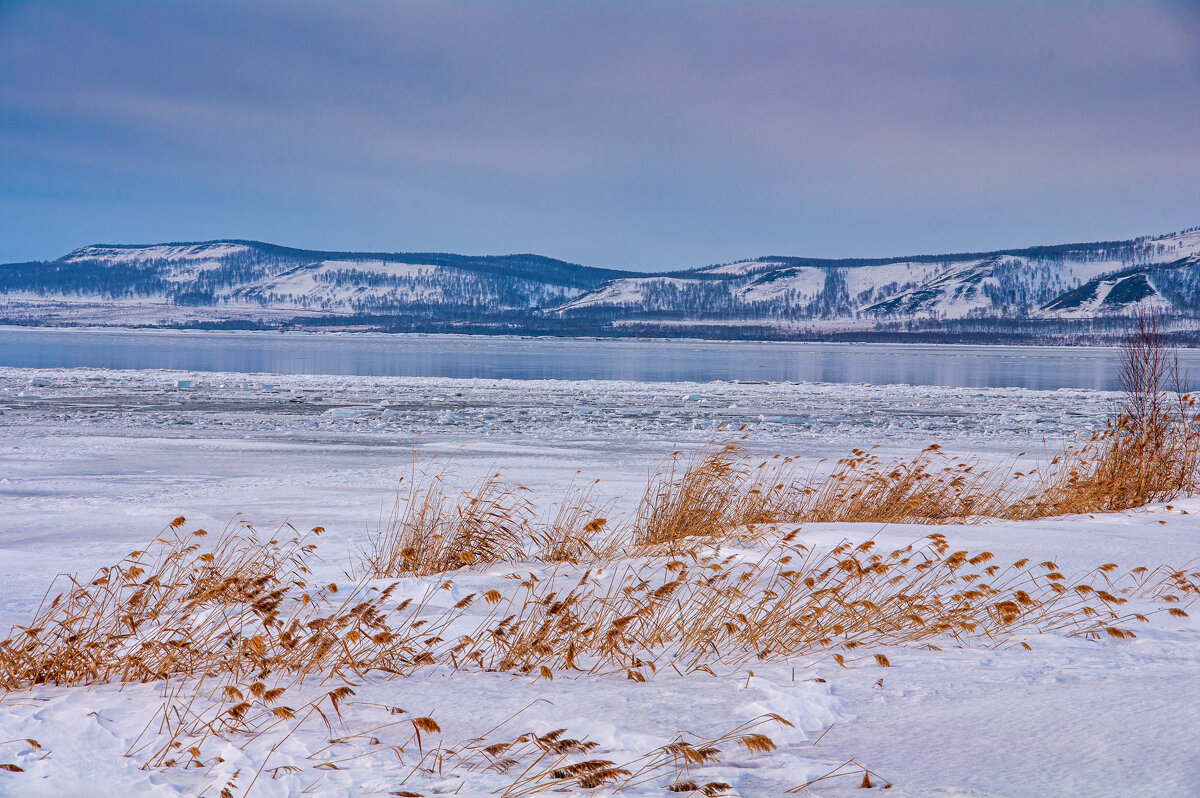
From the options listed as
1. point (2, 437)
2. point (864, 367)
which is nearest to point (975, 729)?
point (2, 437)

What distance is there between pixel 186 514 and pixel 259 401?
1537 centimetres

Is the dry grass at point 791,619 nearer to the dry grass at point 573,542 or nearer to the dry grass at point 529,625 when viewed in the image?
the dry grass at point 529,625

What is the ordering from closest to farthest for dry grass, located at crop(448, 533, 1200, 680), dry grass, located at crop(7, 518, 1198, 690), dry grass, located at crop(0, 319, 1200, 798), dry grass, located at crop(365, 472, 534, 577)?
dry grass, located at crop(0, 319, 1200, 798), dry grass, located at crop(7, 518, 1198, 690), dry grass, located at crop(448, 533, 1200, 680), dry grass, located at crop(365, 472, 534, 577)

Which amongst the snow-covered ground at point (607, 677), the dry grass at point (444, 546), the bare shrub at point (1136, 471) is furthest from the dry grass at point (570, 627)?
the bare shrub at point (1136, 471)

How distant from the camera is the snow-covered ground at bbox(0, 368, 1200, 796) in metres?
2.37

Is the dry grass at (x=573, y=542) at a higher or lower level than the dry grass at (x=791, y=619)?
lower

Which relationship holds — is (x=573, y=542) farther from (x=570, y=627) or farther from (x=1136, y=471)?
(x=1136, y=471)

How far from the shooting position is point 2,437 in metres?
14.3

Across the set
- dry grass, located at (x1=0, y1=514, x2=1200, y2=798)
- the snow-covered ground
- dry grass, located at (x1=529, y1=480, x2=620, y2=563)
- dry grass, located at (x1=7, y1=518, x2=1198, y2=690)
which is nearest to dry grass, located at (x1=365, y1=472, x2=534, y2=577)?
dry grass, located at (x1=529, y1=480, x2=620, y2=563)

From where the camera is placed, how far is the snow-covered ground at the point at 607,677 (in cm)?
237

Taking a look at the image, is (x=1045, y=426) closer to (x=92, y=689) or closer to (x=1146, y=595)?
(x=1146, y=595)

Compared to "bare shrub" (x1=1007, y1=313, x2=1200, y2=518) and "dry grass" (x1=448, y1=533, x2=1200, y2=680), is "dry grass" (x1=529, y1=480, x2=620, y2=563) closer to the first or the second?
"dry grass" (x1=448, y1=533, x2=1200, y2=680)

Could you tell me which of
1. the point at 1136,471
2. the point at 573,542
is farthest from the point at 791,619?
Result: the point at 1136,471

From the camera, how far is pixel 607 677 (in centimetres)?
330
